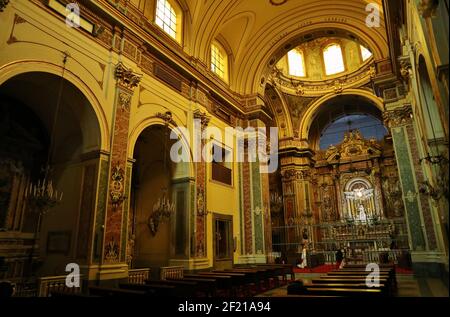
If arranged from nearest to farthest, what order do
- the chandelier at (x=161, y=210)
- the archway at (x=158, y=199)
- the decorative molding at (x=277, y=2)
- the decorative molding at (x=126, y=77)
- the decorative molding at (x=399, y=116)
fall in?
the decorative molding at (x=126, y=77)
the chandelier at (x=161, y=210)
the archway at (x=158, y=199)
the decorative molding at (x=399, y=116)
the decorative molding at (x=277, y=2)

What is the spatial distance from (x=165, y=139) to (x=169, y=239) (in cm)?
307

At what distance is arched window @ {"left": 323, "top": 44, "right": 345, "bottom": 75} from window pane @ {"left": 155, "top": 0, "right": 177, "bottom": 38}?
1263 cm

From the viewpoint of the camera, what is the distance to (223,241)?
36.1ft

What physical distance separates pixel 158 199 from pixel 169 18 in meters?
5.92

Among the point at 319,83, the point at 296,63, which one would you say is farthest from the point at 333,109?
the point at 296,63

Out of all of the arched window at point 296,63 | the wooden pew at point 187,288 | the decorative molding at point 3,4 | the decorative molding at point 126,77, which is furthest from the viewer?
the arched window at point 296,63

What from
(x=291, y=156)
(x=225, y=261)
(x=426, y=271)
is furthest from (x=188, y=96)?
(x=291, y=156)

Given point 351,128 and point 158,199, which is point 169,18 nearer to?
point 158,199

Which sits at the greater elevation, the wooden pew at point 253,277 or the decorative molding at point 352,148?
the decorative molding at point 352,148

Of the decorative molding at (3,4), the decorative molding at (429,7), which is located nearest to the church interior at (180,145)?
the decorative molding at (429,7)

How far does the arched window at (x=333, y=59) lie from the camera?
19.8 metres

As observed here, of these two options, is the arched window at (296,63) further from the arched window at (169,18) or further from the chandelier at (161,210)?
the chandelier at (161,210)

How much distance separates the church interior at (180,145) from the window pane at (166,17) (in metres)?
0.06

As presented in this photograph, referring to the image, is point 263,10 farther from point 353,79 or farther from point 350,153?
point 350,153
